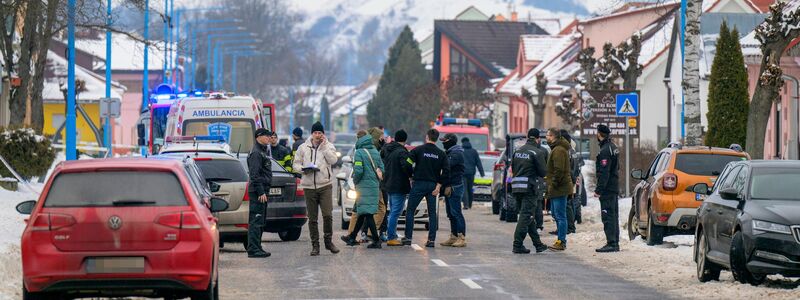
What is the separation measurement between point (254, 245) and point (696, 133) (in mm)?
12893

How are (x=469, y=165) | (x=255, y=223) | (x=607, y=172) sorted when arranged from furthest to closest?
(x=469, y=165) < (x=607, y=172) < (x=255, y=223)

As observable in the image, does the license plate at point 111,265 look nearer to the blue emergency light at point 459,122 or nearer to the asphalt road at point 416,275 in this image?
the asphalt road at point 416,275

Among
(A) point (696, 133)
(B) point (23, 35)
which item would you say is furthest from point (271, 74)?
(A) point (696, 133)

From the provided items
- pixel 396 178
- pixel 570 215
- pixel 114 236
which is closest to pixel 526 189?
pixel 396 178

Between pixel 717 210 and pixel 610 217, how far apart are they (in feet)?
16.6

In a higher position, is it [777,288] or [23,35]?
[23,35]

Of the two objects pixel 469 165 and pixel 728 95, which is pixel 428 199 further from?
pixel 728 95

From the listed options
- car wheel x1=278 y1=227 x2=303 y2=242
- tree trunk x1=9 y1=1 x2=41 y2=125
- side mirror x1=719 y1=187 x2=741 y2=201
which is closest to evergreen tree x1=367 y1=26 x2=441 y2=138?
tree trunk x1=9 y1=1 x2=41 y2=125

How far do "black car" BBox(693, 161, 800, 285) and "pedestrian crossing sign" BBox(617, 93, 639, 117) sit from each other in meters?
15.8

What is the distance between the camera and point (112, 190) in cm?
1297

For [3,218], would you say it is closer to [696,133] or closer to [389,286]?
[389,286]

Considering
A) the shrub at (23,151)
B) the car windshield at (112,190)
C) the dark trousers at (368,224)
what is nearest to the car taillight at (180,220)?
the car windshield at (112,190)

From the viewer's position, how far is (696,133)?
30.8 meters

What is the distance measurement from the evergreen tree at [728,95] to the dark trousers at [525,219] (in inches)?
597
